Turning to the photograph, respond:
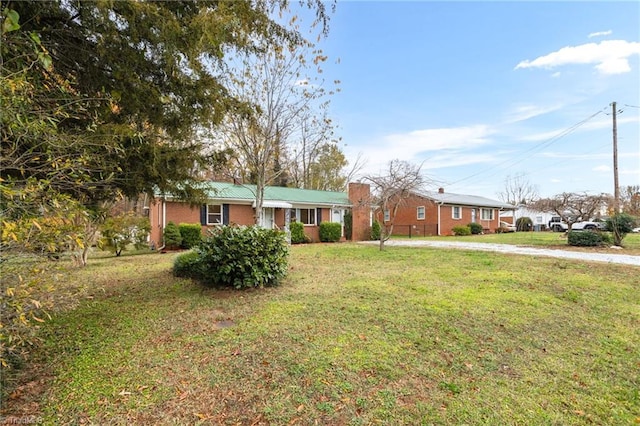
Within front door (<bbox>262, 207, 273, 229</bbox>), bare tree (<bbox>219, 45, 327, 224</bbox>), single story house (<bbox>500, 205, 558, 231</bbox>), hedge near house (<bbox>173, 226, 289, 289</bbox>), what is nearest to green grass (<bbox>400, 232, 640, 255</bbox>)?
front door (<bbox>262, 207, 273, 229</bbox>)

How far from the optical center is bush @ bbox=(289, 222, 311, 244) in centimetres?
1756

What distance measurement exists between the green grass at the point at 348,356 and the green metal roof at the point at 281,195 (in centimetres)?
996

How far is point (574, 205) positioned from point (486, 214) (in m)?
16.1

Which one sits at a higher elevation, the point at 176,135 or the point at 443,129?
the point at 443,129

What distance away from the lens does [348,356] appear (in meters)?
3.61

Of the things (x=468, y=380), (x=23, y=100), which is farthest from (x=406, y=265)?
(x=23, y=100)

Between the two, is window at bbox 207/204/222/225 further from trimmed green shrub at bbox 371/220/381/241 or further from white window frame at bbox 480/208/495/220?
white window frame at bbox 480/208/495/220

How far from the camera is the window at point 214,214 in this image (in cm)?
1609

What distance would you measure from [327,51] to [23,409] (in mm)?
10822

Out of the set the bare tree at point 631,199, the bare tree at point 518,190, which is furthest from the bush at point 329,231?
the bare tree at point 518,190

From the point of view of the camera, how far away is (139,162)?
435 cm

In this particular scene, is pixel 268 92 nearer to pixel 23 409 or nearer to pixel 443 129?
pixel 23 409

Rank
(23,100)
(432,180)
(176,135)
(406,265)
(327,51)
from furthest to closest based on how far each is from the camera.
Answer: (432,180)
(327,51)
(406,265)
(176,135)
(23,100)

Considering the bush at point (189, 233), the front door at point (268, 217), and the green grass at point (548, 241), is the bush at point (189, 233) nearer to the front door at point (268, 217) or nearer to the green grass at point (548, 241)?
the front door at point (268, 217)
